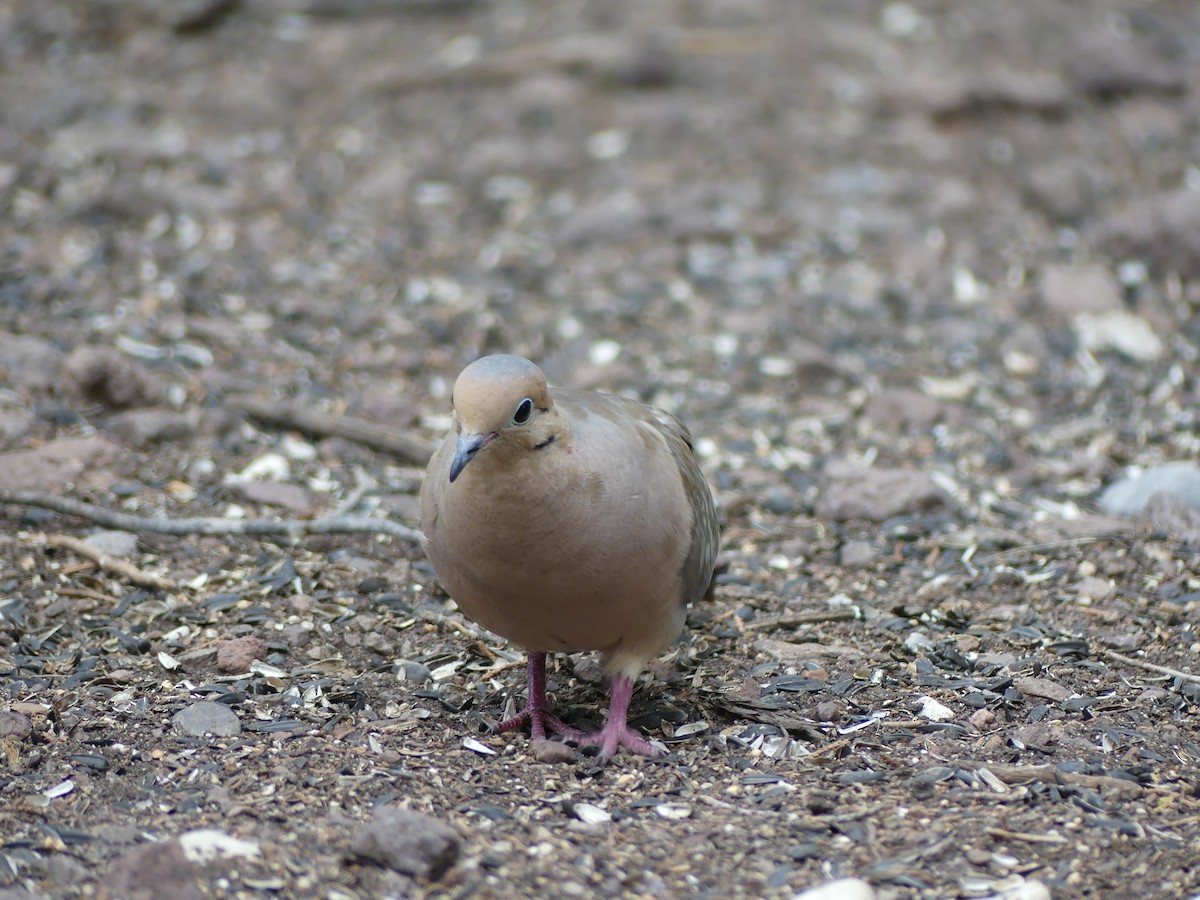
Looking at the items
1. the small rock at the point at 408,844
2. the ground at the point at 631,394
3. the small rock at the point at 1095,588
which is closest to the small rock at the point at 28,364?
the ground at the point at 631,394

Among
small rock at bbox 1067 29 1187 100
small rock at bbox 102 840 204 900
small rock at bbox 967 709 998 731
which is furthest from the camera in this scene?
small rock at bbox 1067 29 1187 100

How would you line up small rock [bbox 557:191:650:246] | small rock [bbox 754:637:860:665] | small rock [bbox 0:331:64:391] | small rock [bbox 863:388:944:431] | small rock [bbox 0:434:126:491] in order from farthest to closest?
small rock [bbox 557:191:650:246]
small rock [bbox 863:388:944:431]
small rock [bbox 0:331:64:391]
small rock [bbox 0:434:126:491]
small rock [bbox 754:637:860:665]

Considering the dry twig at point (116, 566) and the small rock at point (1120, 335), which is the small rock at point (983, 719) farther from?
the small rock at point (1120, 335)

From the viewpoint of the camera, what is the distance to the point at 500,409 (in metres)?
3.23

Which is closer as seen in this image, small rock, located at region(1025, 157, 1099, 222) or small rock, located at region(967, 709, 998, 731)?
small rock, located at region(967, 709, 998, 731)

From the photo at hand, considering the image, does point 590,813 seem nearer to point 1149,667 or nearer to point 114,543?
point 1149,667

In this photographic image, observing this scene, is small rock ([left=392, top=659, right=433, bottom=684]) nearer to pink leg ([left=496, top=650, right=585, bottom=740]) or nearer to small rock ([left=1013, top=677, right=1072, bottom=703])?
pink leg ([left=496, top=650, right=585, bottom=740])

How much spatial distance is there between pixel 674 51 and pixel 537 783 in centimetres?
689

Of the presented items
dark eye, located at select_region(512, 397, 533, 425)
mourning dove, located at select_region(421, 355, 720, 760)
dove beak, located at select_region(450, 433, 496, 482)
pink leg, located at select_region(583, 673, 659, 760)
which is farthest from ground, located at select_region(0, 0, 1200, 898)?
dark eye, located at select_region(512, 397, 533, 425)

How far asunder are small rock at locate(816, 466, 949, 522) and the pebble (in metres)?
0.69

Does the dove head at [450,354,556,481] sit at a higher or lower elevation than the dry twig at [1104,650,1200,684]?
higher

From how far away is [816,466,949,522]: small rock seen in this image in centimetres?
542

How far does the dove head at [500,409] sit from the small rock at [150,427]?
2550 mm

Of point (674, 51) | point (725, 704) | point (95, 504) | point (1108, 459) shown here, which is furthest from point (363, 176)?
point (725, 704)
